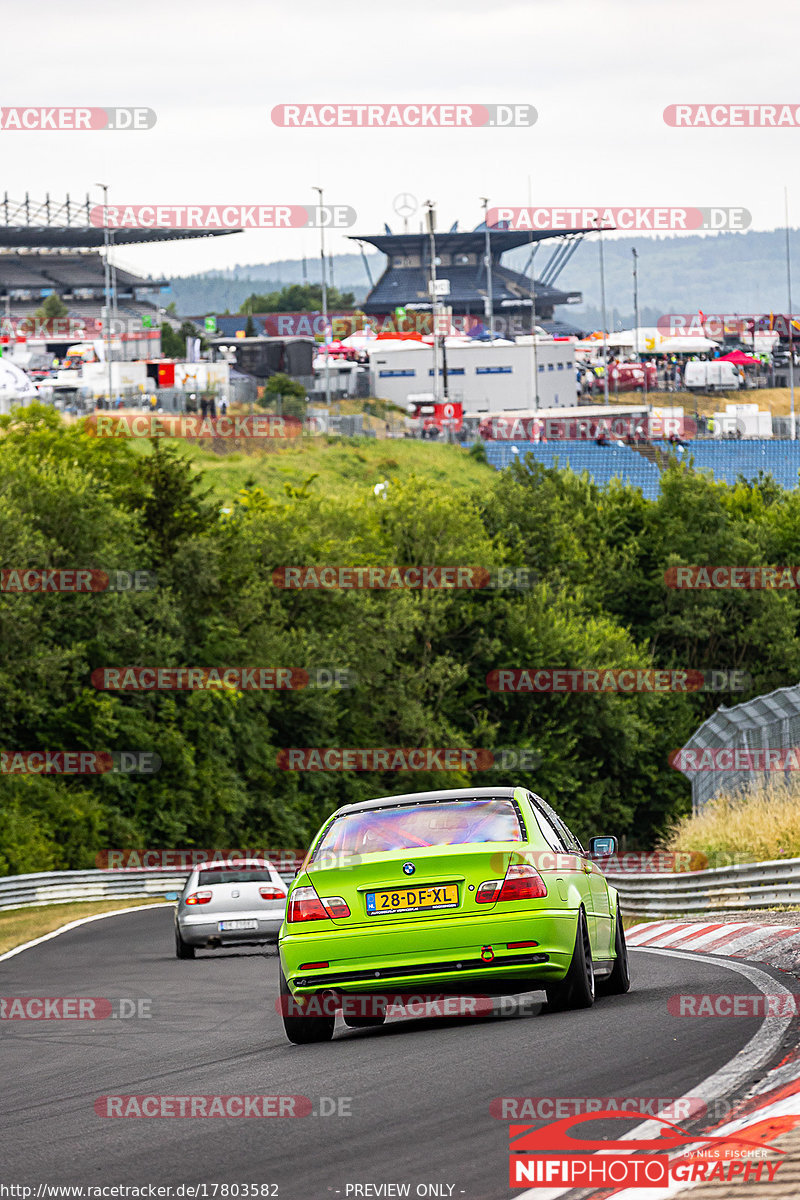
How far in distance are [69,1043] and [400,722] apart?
43.6 meters

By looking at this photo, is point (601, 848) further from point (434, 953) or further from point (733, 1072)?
point (733, 1072)

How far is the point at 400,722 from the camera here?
2148 inches

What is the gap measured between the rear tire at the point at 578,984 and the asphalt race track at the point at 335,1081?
0.11 metres

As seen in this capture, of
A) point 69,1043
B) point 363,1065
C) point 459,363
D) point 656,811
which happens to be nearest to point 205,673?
point 656,811

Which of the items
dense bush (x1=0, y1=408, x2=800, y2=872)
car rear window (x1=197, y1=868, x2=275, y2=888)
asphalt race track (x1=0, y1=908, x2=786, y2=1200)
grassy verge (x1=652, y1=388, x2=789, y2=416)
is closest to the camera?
asphalt race track (x1=0, y1=908, x2=786, y2=1200)

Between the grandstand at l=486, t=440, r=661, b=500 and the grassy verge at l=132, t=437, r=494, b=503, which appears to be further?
the grandstand at l=486, t=440, r=661, b=500

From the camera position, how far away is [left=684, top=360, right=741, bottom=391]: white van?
140m

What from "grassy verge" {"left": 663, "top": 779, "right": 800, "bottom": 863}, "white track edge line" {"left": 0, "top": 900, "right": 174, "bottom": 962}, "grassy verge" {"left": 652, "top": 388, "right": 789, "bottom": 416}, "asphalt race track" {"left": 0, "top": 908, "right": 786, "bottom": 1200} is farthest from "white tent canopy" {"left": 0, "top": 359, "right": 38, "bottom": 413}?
"grassy verge" {"left": 652, "top": 388, "right": 789, "bottom": 416}

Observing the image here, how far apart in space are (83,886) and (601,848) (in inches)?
1064

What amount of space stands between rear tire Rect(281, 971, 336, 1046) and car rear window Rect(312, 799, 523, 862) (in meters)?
0.77

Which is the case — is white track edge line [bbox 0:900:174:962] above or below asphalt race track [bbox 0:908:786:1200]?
below

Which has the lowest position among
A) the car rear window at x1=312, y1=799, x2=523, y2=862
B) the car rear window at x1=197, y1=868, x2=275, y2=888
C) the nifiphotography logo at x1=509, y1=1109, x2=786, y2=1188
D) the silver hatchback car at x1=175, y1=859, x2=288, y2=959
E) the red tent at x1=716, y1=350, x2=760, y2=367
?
the silver hatchback car at x1=175, y1=859, x2=288, y2=959

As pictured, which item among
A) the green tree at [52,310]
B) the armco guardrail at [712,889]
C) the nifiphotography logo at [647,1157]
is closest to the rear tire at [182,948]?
the armco guardrail at [712,889]

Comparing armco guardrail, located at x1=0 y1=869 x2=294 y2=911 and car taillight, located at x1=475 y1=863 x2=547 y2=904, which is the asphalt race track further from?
armco guardrail, located at x1=0 y1=869 x2=294 y2=911
